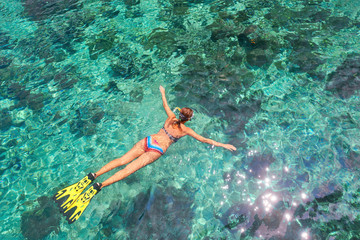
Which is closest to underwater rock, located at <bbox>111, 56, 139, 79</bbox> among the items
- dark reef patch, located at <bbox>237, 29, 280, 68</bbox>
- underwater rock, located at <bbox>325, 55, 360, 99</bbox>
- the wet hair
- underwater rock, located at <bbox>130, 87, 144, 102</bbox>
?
underwater rock, located at <bbox>130, 87, 144, 102</bbox>

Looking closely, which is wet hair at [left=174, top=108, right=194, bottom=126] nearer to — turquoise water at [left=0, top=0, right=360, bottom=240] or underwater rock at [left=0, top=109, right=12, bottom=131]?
turquoise water at [left=0, top=0, right=360, bottom=240]

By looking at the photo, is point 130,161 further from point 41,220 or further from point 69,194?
point 41,220

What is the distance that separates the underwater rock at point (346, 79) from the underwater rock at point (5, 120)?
11.7 m

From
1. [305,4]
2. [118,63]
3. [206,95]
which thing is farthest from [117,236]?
[305,4]

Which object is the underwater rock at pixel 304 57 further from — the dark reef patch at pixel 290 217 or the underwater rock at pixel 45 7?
the underwater rock at pixel 45 7

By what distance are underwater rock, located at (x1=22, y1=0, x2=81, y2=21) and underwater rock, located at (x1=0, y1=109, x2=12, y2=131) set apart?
7688 mm

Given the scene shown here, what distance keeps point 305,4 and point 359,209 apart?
1117cm

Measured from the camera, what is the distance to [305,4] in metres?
12.6

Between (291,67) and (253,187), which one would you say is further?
(291,67)

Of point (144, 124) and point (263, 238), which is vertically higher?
point (144, 124)

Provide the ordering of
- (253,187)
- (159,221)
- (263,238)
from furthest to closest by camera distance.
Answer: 1. (253,187)
2. (159,221)
3. (263,238)

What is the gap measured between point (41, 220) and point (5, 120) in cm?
446

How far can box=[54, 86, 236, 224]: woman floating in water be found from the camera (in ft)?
18.8

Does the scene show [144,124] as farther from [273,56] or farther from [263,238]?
[273,56]
